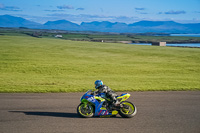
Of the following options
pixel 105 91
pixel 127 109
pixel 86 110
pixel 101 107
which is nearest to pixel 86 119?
pixel 86 110

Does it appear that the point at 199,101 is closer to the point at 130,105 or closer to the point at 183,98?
the point at 183,98

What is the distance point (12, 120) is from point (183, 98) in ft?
33.9

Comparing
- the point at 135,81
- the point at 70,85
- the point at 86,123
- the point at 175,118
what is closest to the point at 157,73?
the point at 135,81

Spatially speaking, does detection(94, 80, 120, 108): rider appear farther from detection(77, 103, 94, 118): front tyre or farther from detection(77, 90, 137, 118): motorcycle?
detection(77, 103, 94, 118): front tyre

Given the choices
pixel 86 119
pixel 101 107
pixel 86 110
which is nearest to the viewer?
pixel 86 119

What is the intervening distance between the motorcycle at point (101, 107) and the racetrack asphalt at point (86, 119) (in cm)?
23

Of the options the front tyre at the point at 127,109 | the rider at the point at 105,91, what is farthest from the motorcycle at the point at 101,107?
the rider at the point at 105,91

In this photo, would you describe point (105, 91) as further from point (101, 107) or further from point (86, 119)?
point (86, 119)

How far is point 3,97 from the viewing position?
51.7ft

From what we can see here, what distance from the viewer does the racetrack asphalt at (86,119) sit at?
32.7 ft

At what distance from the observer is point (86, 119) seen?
Answer: 443 inches

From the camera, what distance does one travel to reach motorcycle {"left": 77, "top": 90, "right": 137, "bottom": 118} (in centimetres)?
1141

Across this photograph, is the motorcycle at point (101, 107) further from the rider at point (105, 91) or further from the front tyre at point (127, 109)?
the rider at point (105, 91)

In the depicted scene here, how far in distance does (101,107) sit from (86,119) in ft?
2.80
